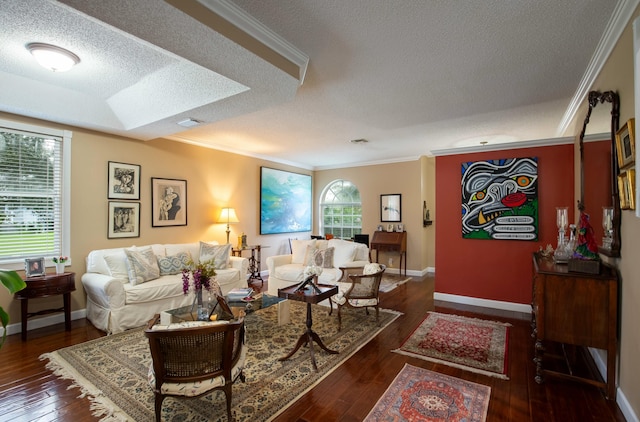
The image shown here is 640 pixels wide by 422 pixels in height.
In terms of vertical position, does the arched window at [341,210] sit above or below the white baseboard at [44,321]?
above

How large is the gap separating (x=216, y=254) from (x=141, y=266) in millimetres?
1111

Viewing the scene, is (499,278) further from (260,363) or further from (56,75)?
(56,75)

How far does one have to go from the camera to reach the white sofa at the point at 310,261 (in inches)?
188

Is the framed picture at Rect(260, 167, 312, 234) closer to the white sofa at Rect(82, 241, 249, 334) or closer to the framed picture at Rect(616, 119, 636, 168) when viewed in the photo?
the white sofa at Rect(82, 241, 249, 334)

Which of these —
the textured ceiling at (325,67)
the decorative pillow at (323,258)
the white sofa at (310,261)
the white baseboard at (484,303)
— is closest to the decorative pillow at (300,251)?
the white sofa at (310,261)

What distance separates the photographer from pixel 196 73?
3.06 meters

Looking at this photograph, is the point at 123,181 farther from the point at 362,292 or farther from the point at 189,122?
the point at 362,292

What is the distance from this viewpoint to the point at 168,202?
5.04 meters

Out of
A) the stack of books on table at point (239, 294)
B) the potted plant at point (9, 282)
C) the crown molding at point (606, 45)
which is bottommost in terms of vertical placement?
the stack of books on table at point (239, 294)

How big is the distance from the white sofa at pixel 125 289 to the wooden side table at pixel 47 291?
230mm

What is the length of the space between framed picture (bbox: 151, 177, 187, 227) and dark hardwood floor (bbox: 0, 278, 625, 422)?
204 centimetres

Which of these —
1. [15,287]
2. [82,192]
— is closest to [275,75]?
[15,287]

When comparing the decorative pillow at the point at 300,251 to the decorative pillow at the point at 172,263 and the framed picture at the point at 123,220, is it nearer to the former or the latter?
the decorative pillow at the point at 172,263

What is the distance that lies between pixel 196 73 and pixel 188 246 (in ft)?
9.17
